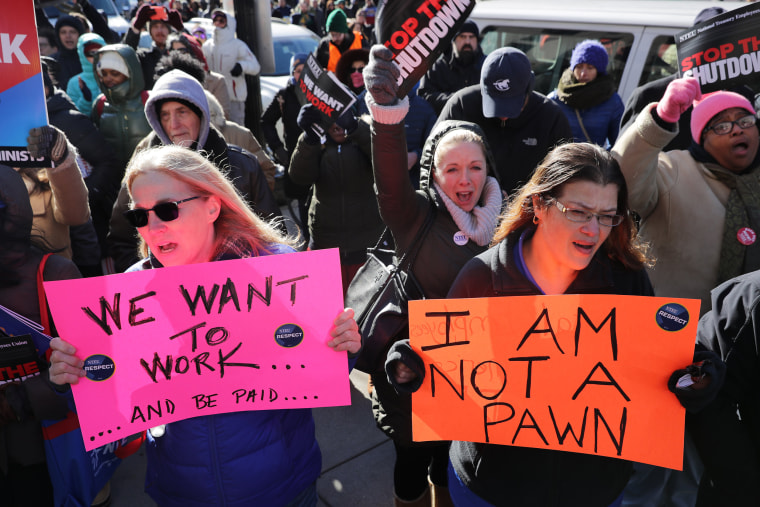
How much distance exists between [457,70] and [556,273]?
3743 millimetres

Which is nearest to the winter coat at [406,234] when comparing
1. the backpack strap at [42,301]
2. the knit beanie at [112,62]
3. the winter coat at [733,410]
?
the winter coat at [733,410]

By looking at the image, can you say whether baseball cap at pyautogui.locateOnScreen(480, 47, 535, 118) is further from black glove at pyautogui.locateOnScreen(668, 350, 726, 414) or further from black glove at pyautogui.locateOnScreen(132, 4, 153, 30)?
black glove at pyautogui.locateOnScreen(132, 4, 153, 30)

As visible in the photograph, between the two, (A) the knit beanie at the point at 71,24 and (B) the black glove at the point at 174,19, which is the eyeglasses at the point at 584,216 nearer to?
(B) the black glove at the point at 174,19

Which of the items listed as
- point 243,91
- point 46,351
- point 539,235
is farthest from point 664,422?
point 243,91

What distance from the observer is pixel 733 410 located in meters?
1.74

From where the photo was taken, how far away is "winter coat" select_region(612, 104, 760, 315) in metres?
2.43

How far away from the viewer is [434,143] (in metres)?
2.45

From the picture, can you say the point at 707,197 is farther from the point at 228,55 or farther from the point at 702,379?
the point at 228,55

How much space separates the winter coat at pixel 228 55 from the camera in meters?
6.83

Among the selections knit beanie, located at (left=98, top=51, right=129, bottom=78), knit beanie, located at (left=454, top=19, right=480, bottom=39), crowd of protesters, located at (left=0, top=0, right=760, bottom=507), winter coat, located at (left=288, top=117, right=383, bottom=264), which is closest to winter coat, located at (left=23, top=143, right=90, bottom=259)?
crowd of protesters, located at (left=0, top=0, right=760, bottom=507)

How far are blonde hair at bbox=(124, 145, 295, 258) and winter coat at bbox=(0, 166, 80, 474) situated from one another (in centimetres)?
43

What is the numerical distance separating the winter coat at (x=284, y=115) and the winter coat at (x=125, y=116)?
5.13 ft

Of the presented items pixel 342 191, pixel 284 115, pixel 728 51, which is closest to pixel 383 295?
pixel 342 191

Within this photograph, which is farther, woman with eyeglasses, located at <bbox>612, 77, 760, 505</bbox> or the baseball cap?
the baseball cap
